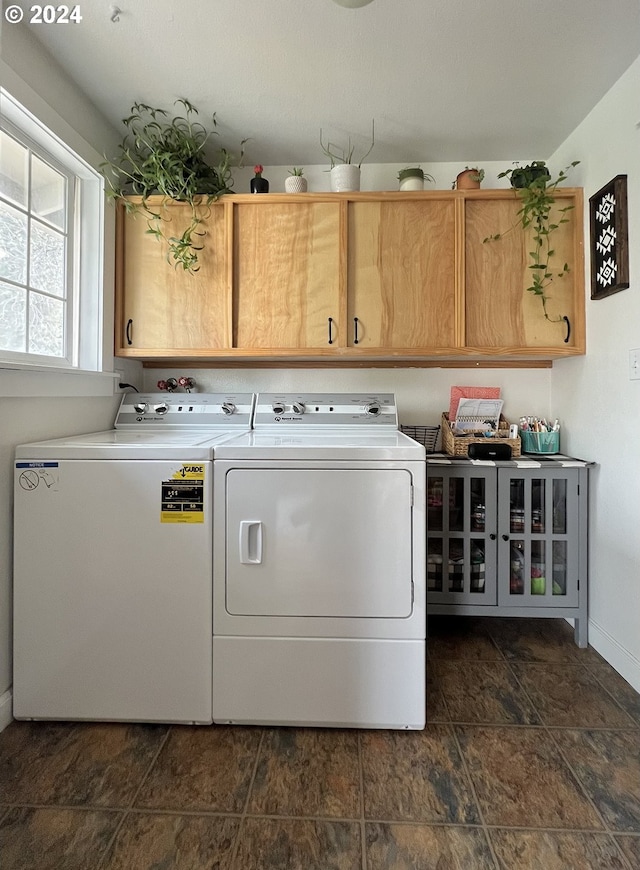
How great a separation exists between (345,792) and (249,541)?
734mm

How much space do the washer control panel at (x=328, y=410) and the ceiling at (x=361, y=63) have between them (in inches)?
48.8

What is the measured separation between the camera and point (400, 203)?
6.50 ft

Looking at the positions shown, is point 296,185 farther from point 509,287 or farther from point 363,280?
point 509,287

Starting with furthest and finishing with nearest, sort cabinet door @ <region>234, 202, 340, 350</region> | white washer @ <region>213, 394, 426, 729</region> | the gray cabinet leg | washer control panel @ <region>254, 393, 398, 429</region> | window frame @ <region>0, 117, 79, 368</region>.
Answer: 1. washer control panel @ <region>254, 393, 398, 429</region>
2. cabinet door @ <region>234, 202, 340, 350</region>
3. the gray cabinet leg
4. window frame @ <region>0, 117, 79, 368</region>
5. white washer @ <region>213, 394, 426, 729</region>

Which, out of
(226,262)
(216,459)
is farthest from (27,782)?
(226,262)

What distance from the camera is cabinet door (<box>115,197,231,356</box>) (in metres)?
2.01

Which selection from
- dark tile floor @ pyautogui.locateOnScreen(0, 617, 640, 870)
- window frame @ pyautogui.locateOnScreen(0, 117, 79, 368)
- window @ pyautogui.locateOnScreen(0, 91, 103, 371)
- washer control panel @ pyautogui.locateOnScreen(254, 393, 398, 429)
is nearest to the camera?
dark tile floor @ pyautogui.locateOnScreen(0, 617, 640, 870)

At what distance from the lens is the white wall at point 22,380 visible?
55.6 inches

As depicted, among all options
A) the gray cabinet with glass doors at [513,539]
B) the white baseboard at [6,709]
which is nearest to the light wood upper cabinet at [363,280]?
the gray cabinet with glass doors at [513,539]

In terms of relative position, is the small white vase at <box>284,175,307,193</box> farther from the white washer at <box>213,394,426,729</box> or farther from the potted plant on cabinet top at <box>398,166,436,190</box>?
the white washer at <box>213,394,426,729</box>

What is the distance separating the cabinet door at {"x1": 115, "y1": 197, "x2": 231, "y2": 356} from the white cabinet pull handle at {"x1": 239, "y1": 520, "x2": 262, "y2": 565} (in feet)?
3.16

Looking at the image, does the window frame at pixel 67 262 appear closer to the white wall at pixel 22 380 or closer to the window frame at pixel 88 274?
the window frame at pixel 88 274

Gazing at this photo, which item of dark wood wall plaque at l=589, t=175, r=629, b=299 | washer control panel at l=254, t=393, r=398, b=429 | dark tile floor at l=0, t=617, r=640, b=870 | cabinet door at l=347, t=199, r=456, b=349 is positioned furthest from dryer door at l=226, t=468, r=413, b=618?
dark wood wall plaque at l=589, t=175, r=629, b=299

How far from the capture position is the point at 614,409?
174 centimetres
